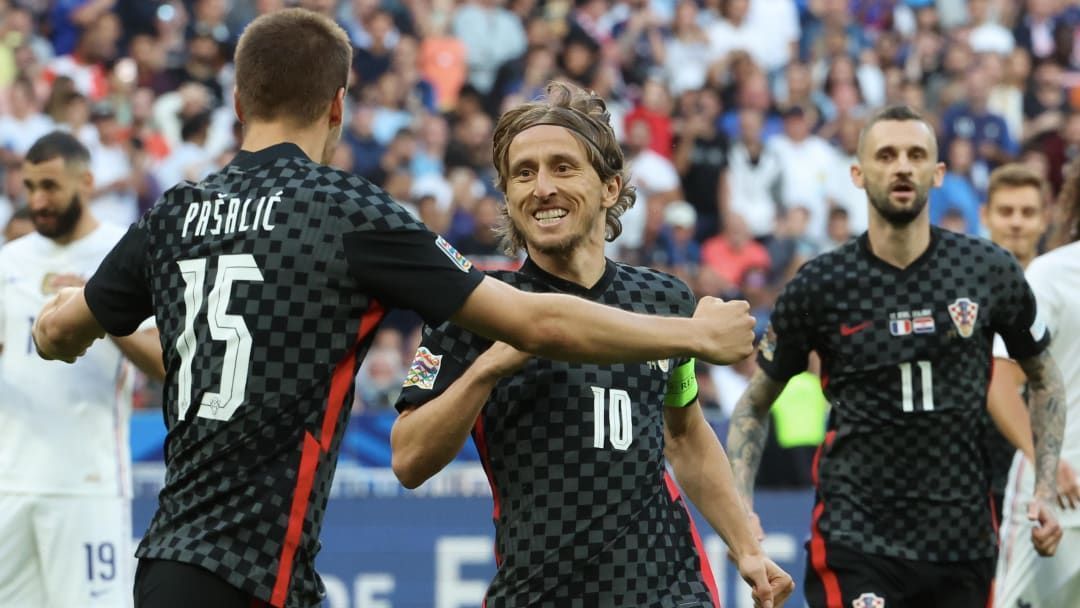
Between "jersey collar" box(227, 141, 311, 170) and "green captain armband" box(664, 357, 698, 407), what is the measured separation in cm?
150

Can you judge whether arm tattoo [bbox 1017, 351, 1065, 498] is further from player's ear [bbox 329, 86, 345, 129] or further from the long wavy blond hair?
player's ear [bbox 329, 86, 345, 129]

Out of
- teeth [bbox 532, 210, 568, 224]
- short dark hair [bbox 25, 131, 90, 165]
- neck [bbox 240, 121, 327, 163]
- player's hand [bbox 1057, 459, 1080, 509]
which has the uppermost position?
short dark hair [bbox 25, 131, 90, 165]

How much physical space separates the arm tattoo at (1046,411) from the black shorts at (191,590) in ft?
→ 13.6

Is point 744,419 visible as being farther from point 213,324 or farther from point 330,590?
point 330,590

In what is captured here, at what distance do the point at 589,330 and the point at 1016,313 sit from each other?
3.49m

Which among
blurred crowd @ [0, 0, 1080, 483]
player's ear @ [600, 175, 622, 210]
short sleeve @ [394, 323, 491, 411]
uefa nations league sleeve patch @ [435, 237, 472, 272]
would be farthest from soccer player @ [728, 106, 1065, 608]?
blurred crowd @ [0, 0, 1080, 483]

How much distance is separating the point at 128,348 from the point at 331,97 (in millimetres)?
2580

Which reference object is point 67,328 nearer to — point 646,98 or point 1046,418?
point 1046,418

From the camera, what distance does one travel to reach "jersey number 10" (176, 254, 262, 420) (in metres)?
4.29

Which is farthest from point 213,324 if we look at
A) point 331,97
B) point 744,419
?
point 744,419

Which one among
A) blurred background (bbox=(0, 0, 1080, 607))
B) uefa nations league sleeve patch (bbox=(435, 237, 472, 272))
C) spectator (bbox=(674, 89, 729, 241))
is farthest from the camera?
spectator (bbox=(674, 89, 729, 241))

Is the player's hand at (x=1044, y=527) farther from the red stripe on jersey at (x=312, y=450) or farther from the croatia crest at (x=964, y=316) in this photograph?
the red stripe on jersey at (x=312, y=450)

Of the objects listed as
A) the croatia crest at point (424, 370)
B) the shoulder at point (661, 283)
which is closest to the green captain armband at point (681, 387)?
the shoulder at point (661, 283)

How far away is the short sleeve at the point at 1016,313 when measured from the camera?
7.18 metres
